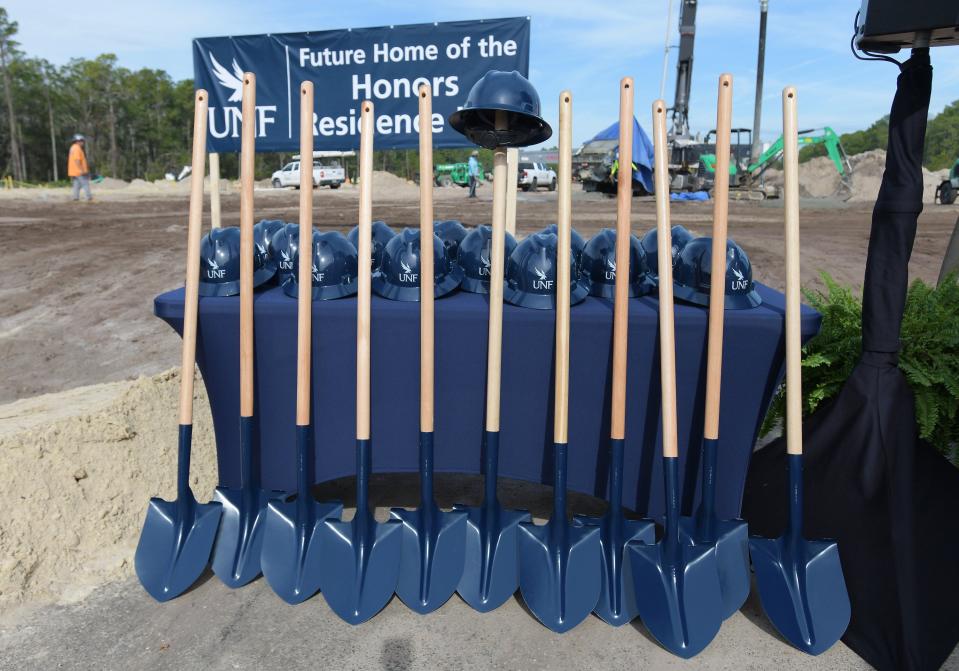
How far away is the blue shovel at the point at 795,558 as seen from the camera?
259 centimetres

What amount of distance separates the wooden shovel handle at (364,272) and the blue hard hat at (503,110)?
0.33 metres

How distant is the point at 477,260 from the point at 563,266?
0.59 m

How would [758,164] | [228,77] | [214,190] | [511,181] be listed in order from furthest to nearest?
[758,164] < [228,77] < [214,190] < [511,181]

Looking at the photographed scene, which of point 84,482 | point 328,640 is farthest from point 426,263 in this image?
point 84,482

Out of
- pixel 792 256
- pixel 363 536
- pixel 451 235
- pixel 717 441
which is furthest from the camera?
pixel 451 235

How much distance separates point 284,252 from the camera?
10.6 feet

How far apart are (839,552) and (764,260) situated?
8601mm

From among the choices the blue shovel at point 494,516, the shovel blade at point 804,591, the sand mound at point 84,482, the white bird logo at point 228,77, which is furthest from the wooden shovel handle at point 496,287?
the white bird logo at point 228,77

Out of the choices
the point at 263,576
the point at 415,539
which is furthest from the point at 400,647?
the point at 263,576

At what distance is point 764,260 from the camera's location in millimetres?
10727

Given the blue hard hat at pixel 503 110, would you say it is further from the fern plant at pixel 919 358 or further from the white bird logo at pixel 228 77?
the white bird logo at pixel 228 77

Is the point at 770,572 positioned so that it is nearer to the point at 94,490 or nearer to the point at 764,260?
the point at 94,490

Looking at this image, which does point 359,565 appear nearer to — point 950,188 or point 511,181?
point 511,181

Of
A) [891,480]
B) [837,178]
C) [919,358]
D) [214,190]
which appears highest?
[837,178]
